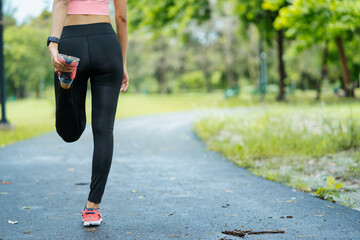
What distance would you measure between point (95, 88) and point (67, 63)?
408mm

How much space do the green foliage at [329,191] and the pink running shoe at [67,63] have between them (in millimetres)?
2664

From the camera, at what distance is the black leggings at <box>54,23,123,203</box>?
306cm

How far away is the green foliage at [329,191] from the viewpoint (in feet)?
13.5

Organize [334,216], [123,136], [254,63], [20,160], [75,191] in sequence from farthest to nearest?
[254,63], [123,136], [20,160], [75,191], [334,216]

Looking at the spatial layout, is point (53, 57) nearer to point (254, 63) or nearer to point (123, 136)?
point (123, 136)

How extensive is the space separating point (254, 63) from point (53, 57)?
41.4m

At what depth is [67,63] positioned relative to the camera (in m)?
2.77

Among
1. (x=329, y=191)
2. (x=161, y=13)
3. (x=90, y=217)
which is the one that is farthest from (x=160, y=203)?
(x=161, y=13)

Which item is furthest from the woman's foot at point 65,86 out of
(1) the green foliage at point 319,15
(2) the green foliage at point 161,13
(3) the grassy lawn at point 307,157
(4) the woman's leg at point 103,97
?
(2) the green foliage at point 161,13

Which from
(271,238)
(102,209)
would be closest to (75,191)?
(102,209)

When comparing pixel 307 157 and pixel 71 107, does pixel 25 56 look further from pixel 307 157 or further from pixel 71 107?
pixel 71 107

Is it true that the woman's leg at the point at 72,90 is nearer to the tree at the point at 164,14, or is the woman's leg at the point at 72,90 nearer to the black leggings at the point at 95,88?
the black leggings at the point at 95,88

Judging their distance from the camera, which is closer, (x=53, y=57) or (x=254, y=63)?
(x=53, y=57)

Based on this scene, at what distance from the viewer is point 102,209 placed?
381 cm
